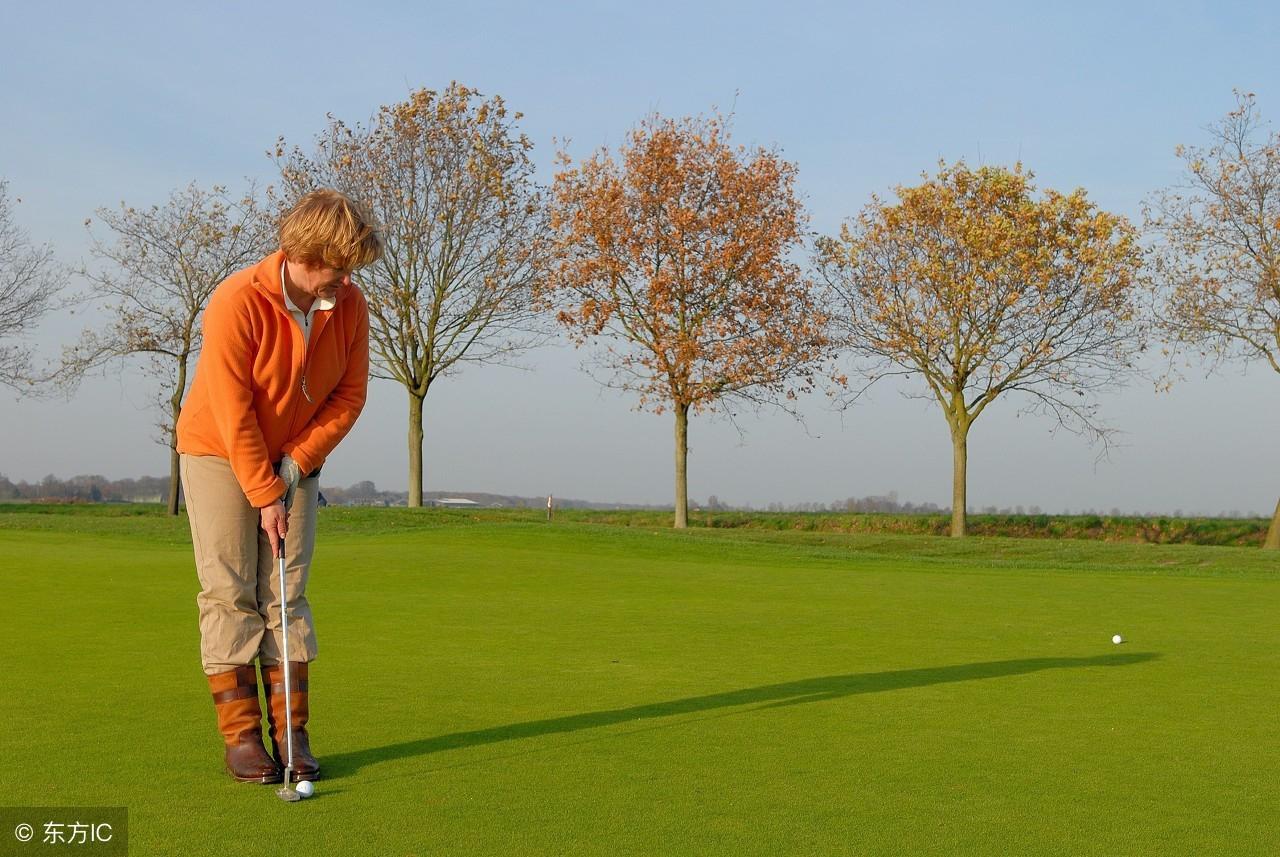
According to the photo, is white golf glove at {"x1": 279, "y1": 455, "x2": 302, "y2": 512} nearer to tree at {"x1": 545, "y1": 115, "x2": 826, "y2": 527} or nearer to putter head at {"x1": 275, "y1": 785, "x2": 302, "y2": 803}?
putter head at {"x1": 275, "y1": 785, "x2": 302, "y2": 803}

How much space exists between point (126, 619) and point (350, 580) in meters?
3.72

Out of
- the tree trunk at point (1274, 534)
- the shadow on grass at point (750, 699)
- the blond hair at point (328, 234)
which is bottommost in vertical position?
the tree trunk at point (1274, 534)

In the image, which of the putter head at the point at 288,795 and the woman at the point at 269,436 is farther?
the woman at the point at 269,436

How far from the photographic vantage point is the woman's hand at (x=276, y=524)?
16.6 ft

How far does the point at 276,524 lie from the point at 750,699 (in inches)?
107

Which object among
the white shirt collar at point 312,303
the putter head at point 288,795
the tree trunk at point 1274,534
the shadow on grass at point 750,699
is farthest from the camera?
the tree trunk at point 1274,534

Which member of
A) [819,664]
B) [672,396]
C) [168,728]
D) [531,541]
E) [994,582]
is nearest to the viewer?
[168,728]

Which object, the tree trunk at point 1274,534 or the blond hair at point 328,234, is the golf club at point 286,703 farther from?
the tree trunk at point 1274,534

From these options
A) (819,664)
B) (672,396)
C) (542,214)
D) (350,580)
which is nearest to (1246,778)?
(819,664)

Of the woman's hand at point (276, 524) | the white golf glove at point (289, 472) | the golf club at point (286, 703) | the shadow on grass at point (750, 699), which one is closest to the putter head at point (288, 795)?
the golf club at point (286, 703)

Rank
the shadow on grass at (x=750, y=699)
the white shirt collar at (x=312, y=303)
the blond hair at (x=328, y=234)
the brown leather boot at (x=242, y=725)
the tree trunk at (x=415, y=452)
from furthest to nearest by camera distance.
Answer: the tree trunk at (x=415, y=452)
the shadow on grass at (x=750, y=699)
the white shirt collar at (x=312, y=303)
the blond hair at (x=328, y=234)
the brown leather boot at (x=242, y=725)

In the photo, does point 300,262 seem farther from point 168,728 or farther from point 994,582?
point 994,582

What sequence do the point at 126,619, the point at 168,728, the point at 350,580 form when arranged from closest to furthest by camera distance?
1. the point at 168,728
2. the point at 126,619
3. the point at 350,580

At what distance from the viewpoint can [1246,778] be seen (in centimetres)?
507
